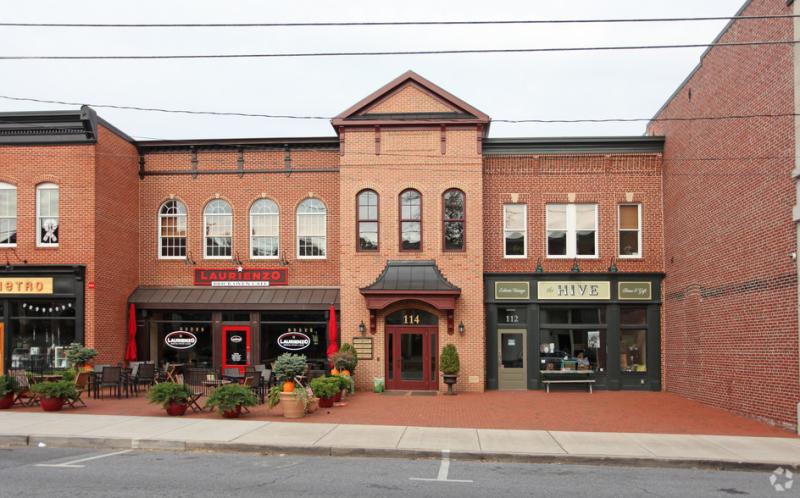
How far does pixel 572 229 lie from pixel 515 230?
1840 millimetres

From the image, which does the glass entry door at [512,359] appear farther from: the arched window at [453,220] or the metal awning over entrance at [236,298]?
the metal awning over entrance at [236,298]

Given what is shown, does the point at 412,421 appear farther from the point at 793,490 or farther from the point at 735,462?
the point at 793,490

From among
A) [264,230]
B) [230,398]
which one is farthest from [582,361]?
[230,398]

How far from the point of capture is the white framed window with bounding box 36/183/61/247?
73.7 feet

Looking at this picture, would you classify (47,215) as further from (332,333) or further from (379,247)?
(379,247)

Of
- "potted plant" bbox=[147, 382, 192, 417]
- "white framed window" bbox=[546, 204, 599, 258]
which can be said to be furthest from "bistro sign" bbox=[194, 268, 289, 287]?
"white framed window" bbox=[546, 204, 599, 258]

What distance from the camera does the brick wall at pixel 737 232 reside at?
1543 cm

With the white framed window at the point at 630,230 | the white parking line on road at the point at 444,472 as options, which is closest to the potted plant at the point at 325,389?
the white parking line on road at the point at 444,472

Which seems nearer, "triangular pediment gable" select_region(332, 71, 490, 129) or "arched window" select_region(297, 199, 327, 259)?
"triangular pediment gable" select_region(332, 71, 490, 129)

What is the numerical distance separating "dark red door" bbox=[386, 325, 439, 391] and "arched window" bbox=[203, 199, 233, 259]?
6.35 meters

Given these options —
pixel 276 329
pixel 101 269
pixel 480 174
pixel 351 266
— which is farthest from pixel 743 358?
pixel 101 269

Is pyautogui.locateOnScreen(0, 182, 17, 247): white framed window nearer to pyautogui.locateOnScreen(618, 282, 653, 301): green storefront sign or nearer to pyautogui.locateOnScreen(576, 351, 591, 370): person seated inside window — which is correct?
pyautogui.locateOnScreen(576, 351, 591, 370): person seated inside window

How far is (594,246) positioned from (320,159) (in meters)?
9.44

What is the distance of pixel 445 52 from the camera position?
46.5 feet
